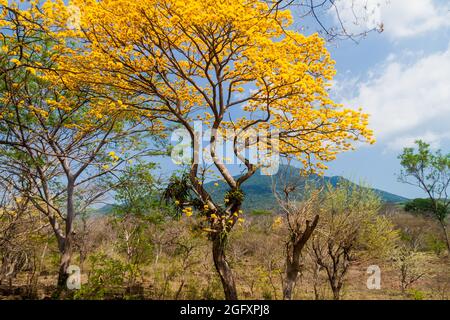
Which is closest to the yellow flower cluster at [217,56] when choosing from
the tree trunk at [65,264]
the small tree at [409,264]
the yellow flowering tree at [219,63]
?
the yellow flowering tree at [219,63]

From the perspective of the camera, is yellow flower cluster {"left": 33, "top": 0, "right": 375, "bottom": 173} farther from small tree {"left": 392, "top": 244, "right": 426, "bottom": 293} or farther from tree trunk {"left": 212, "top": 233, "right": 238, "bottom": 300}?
small tree {"left": 392, "top": 244, "right": 426, "bottom": 293}

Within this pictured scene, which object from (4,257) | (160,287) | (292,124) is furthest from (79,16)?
(160,287)

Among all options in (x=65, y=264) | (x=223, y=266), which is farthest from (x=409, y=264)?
(x=65, y=264)

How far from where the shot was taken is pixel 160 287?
15633 mm

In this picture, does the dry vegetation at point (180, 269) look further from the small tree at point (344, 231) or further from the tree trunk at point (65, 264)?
the small tree at point (344, 231)

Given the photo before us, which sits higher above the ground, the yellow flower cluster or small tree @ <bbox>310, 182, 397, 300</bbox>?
the yellow flower cluster

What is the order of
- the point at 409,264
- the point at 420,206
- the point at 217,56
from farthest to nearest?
the point at 420,206, the point at 409,264, the point at 217,56

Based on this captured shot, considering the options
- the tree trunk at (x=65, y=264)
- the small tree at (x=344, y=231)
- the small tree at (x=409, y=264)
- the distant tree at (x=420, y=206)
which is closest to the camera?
the tree trunk at (x=65, y=264)

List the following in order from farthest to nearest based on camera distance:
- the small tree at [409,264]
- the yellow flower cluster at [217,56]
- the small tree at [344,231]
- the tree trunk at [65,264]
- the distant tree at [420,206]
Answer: the distant tree at [420,206], the small tree at [409,264], the small tree at [344,231], the tree trunk at [65,264], the yellow flower cluster at [217,56]

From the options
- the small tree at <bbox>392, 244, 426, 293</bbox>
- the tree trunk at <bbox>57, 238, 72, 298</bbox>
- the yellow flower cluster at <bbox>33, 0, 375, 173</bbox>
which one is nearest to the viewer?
the yellow flower cluster at <bbox>33, 0, 375, 173</bbox>

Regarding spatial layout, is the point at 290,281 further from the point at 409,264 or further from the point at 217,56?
the point at 409,264

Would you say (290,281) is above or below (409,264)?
above

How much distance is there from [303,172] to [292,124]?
1507 mm

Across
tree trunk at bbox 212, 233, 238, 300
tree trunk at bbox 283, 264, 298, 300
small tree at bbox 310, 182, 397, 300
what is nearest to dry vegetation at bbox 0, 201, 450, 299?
tree trunk at bbox 212, 233, 238, 300
